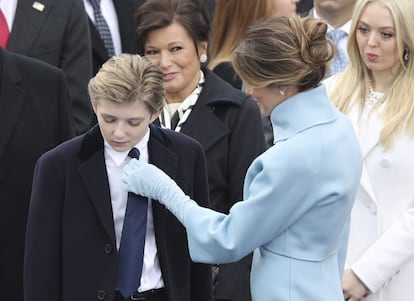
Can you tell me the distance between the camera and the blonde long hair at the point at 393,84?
435 centimetres

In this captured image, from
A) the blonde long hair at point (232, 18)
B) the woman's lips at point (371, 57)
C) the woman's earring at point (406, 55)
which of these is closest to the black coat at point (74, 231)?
the woman's lips at point (371, 57)

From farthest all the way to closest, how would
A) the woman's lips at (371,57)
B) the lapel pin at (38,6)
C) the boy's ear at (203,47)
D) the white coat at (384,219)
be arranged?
the lapel pin at (38,6) < the boy's ear at (203,47) < the woman's lips at (371,57) < the white coat at (384,219)

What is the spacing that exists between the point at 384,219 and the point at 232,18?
5.61 ft

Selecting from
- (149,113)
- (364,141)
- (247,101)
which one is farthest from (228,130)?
(149,113)

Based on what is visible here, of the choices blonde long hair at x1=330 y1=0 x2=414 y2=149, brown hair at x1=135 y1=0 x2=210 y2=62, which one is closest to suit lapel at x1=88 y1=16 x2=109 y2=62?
brown hair at x1=135 y1=0 x2=210 y2=62

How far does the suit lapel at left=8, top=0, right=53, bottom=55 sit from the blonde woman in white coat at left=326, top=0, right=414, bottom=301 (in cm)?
162

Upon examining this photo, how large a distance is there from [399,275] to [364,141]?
580 millimetres

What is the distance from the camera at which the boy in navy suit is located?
3691 mm

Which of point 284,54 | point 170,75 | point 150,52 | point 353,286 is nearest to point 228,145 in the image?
point 170,75

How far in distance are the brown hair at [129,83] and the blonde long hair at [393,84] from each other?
3.58 ft

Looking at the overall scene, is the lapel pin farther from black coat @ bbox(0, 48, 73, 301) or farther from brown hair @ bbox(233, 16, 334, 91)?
brown hair @ bbox(233, 16, 334, 91)

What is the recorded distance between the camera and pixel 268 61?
3521 millimetres

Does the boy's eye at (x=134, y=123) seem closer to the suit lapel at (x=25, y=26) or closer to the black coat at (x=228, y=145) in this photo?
the black coat at (x=228, y=145)

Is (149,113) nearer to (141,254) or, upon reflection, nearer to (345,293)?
(141,254)
